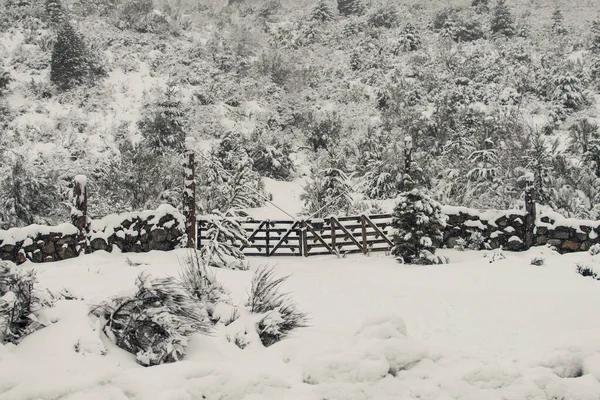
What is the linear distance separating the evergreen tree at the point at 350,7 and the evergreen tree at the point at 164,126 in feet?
62.7

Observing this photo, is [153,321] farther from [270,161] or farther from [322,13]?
[322,13]

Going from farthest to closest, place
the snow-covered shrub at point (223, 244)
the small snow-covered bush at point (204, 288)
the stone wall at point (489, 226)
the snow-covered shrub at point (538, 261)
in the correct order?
the stone wall at point (489, 226) < the snow-covered shrub at point (223, 244) < the snow-covered shrub at point (538, 261) < the small snow-covered bush at point (204, 288)

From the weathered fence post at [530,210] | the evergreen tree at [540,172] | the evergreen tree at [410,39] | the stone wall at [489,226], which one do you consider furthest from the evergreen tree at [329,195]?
the evergreen tree at [410,39]

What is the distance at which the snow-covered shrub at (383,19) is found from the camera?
108 feet

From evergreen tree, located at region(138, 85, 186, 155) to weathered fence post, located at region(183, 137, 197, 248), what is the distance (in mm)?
8702

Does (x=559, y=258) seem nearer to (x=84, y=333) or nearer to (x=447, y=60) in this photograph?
(x=84, y=333)

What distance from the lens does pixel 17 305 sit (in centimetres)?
364

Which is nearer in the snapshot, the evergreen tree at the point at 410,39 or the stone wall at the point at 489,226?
the stone wall at the point at 489,226

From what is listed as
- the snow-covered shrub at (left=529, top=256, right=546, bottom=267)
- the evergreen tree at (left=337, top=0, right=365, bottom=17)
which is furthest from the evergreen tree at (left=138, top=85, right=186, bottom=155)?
the evergreen tree at (left=337, top=0, right=365, bottom=17)

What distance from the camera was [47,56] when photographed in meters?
24.8

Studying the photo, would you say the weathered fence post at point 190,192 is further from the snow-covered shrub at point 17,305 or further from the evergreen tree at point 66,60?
the evergreen tree at point 66,60

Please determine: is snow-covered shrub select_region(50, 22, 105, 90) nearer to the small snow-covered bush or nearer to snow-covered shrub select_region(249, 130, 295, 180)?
snow-covered shrub select_region(249, 130, 295, 180)

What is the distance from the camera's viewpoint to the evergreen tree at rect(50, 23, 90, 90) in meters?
23.3

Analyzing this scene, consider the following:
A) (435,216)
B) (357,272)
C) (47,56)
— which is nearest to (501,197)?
(435,216)
